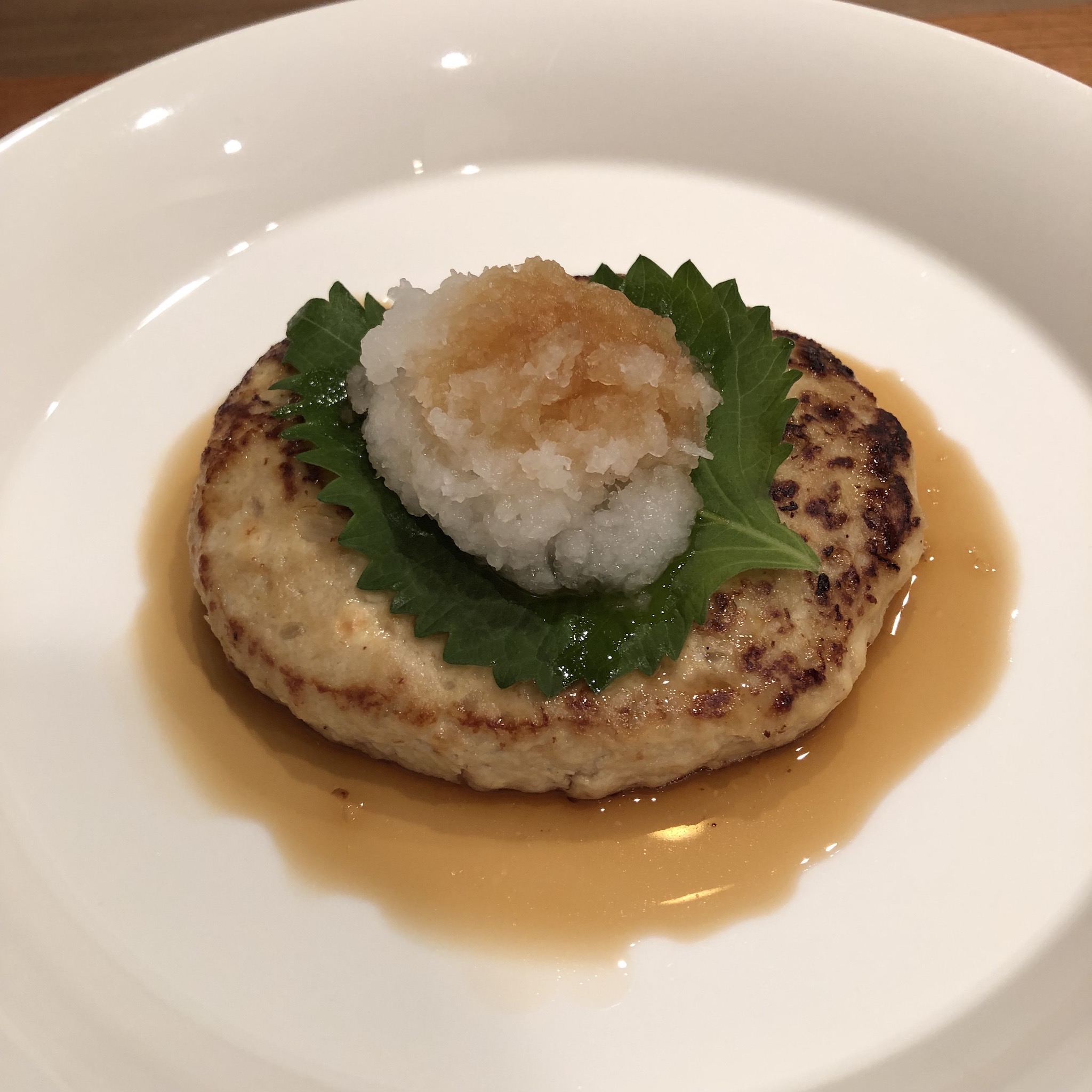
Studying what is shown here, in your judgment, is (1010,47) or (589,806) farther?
(1010,47)

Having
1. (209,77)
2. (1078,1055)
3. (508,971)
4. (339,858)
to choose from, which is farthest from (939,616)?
(209,77)

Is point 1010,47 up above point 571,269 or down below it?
above

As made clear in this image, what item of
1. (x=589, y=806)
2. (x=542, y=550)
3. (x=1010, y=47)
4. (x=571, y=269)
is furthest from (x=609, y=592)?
(x=1010, y=47)

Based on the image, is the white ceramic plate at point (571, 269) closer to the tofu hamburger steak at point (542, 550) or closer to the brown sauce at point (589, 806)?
the brown sauce at point (589, 806)

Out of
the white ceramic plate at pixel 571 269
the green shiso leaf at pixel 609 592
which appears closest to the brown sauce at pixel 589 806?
the white ceramic plate at pixel 571 269

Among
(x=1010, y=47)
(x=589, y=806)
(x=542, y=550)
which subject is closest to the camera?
(x=542, y=550)

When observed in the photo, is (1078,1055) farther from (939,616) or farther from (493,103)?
(493,103)

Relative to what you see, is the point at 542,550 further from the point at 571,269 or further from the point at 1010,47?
the point at 1010,47
